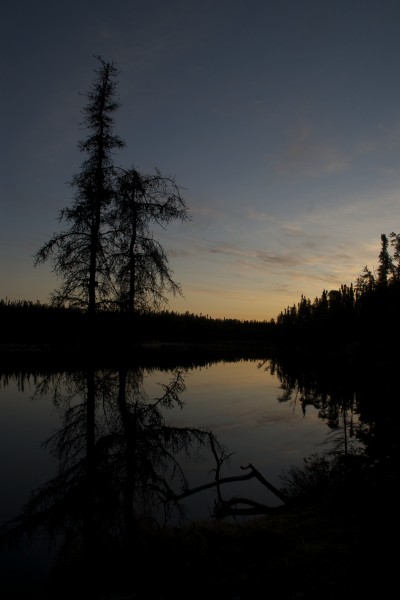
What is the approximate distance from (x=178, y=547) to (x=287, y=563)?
7.11ft

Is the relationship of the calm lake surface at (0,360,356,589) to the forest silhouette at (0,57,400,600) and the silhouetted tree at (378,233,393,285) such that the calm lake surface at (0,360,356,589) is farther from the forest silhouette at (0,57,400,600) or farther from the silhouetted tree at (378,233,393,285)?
the silhouetted tree at (378,233,393,285)

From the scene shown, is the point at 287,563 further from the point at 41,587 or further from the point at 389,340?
the point at 389,340

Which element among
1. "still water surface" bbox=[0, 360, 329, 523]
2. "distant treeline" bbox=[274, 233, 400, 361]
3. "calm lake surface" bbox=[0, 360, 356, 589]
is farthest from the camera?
"distant treeline" bbox=[274, 233, 400, 361]

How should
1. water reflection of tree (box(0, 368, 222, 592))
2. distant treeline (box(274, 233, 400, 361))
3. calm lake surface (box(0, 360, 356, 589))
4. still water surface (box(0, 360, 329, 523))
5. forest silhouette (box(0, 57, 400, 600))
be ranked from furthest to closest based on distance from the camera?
distant treeline (box(274, 233, 400, 361)), still water surface (box(0, 360, 329, 523)), calm lake surface (box(0, 360, 356, 589)), water reflection of tree (box(0, 368, 222, 592)), forest silhouette (box(0, 57, 400, 600))

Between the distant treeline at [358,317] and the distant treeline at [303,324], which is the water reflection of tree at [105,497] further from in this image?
the distant treeline at [358,317]

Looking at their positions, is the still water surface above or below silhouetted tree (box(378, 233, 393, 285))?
below

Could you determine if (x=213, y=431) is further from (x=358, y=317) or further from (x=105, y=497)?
(x=358, y=317)

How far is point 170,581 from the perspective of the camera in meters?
6.79

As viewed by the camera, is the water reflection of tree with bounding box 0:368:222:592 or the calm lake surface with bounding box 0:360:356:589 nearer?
the water reflection of tree with bounding box 0:368:222:592

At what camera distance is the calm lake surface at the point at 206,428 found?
13243mm

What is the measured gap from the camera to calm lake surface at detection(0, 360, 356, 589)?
43.4 feet

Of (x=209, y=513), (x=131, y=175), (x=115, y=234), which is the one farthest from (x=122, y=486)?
(x=131, y=175)

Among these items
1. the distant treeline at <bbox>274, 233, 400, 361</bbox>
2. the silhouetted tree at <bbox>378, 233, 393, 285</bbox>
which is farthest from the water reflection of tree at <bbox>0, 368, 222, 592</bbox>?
the silhouetted tree at <bbox>378, 233, 393, 285</bbox>

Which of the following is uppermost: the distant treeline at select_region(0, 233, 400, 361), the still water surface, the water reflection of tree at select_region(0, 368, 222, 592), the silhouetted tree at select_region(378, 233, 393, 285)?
the silhouetted tree at select_region(378, 233, 393, 285)
